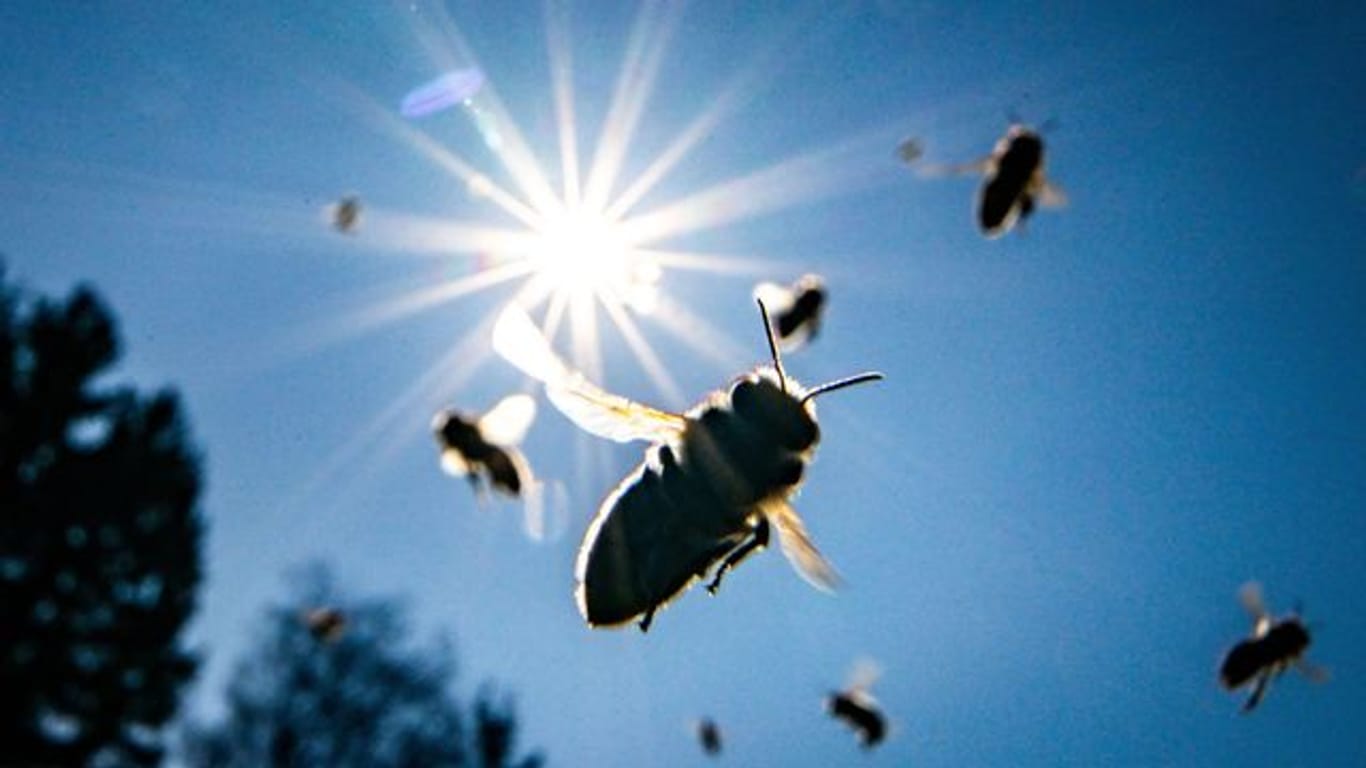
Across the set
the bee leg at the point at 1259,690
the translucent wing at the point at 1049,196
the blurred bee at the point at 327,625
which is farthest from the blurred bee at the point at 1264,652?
the blurred bee at the point at 327,625

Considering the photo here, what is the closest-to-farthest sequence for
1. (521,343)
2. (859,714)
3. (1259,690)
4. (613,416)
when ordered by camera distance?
(521,343) → (613,416) → (1259,690) → (859,714)

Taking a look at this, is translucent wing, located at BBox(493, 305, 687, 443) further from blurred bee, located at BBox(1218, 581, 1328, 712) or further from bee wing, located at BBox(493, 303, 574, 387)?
blurred bee, located at BBox(1218, 581, 1328, 712)

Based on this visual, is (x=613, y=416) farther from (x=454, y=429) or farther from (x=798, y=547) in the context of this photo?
(x=454, y=429)

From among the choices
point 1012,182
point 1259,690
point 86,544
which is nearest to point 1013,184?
point 1012,182

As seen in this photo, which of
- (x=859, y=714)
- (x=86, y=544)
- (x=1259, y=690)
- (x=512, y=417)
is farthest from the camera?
(x=86, y=544)

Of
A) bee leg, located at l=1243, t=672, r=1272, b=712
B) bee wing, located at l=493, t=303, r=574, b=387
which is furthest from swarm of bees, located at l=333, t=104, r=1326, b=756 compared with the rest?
bee leg, located at l=1243, t=672, r=1272, b=712

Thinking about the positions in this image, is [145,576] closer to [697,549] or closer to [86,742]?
[86,742]

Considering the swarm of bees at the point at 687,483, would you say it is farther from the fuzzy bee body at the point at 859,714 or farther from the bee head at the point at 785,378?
the fuzzy bee body at the point at 859,714
